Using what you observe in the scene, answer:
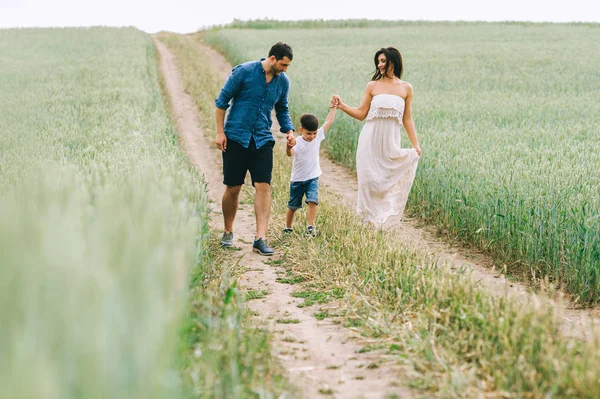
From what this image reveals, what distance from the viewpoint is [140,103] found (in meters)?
13.7

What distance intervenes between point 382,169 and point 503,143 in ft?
14.2

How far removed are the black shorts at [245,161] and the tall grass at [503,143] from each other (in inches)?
100

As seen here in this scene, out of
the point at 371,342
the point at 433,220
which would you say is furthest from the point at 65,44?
the point at 371,342

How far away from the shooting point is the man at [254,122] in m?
7.22

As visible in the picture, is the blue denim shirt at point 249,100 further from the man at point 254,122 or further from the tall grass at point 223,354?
the tall grass at point 223,354

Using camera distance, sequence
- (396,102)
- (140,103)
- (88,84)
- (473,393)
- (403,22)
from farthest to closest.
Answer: (403,22)
(88,84)
(140,103)
(396,102)
(473,393)

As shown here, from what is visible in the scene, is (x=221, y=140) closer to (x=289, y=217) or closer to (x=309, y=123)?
(x=309, y=123)

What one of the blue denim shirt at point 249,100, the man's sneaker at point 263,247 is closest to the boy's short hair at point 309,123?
the blue denim shirt at point 249,100

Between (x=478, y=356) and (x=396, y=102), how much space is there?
4332 millimetres

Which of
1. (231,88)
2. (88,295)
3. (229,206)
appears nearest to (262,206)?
(229,206)

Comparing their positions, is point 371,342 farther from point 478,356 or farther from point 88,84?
point 88,84

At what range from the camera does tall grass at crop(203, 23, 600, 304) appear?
22.2 ft

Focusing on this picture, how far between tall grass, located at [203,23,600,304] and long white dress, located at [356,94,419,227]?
0.86 meters

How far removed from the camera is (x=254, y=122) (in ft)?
24.2
